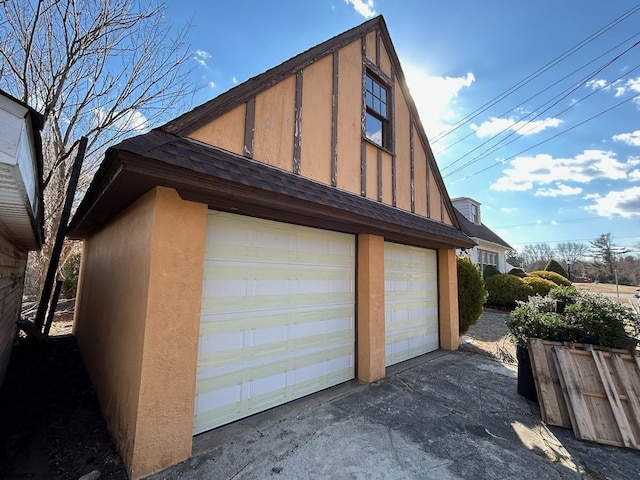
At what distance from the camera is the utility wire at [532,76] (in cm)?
738

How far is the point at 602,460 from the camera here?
2.90m

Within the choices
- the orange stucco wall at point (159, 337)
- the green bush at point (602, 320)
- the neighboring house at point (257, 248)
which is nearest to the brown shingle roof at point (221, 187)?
the neighboring house at point (257, 248)

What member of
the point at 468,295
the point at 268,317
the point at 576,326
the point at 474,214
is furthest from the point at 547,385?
the point at 474,214

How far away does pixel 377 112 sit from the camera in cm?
568

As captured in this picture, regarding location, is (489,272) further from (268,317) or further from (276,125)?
(276,125)

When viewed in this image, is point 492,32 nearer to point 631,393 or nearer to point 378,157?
point 378,157

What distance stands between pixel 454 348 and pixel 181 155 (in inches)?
288

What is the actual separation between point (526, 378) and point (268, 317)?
13.2ft

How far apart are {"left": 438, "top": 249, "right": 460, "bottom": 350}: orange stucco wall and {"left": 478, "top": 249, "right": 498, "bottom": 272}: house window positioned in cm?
1210

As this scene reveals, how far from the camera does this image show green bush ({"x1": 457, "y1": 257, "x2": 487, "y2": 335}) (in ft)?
27.1

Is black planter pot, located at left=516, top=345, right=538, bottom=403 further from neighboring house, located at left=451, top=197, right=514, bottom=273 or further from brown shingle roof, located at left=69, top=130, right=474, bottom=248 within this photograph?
neighboring house, located at left=451, top=197, right=514, bottom=273

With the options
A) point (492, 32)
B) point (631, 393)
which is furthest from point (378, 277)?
point (492, 32)

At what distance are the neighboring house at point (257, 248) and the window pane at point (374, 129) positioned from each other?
41 millimetres

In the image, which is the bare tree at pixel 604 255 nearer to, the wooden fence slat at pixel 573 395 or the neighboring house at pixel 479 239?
the neighboring house at pixel 479 239
